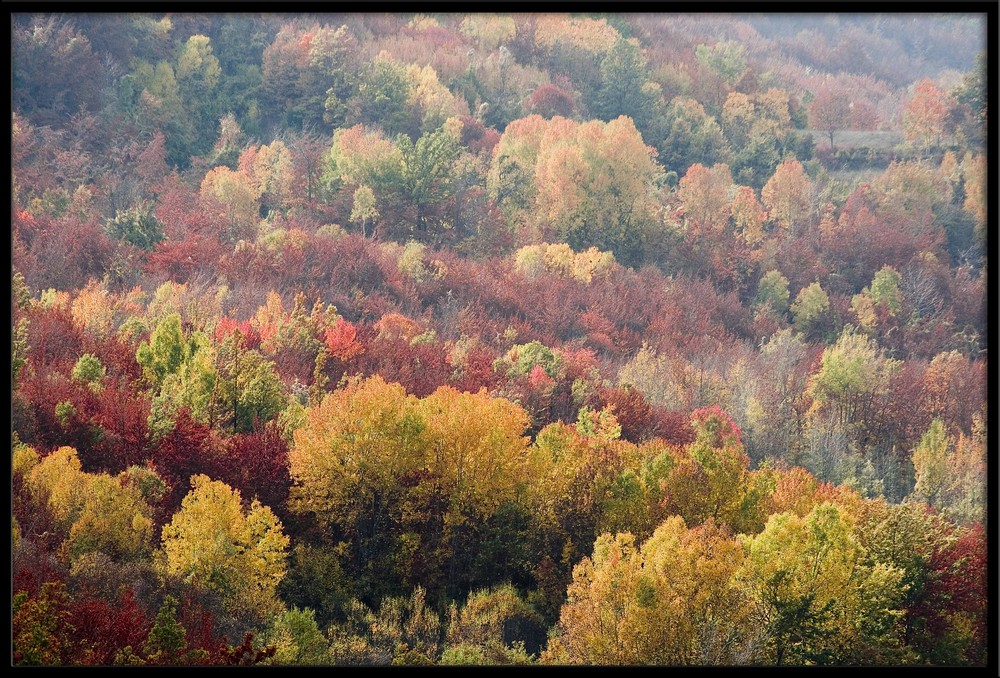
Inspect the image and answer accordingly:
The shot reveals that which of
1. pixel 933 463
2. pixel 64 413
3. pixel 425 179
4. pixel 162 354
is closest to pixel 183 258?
pixel 425 179

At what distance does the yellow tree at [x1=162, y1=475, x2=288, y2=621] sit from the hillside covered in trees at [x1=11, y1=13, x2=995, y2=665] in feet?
0.19

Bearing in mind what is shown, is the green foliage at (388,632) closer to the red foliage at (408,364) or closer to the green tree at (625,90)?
the red foliage at (408,364)

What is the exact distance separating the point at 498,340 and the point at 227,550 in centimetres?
1981

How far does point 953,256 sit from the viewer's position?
152 ft

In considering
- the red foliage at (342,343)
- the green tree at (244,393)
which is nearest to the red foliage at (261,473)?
the green tree at (244,393)

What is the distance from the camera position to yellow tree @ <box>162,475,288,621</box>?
16.9 m

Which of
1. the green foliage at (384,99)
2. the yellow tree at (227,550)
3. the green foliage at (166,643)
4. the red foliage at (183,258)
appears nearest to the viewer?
the green foliage at (166,643)

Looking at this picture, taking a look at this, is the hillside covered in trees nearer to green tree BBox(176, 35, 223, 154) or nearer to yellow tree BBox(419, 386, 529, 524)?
yellow tree BBox(419, 386, 529, 524)

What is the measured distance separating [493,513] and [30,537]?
268 inches

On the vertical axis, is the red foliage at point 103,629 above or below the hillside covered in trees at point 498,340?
above

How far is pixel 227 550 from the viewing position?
17.2m

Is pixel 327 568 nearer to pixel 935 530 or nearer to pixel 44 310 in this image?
pixel 935 530

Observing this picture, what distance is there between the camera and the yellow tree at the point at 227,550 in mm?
16938

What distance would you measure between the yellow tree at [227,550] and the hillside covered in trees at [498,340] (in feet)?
0.19
